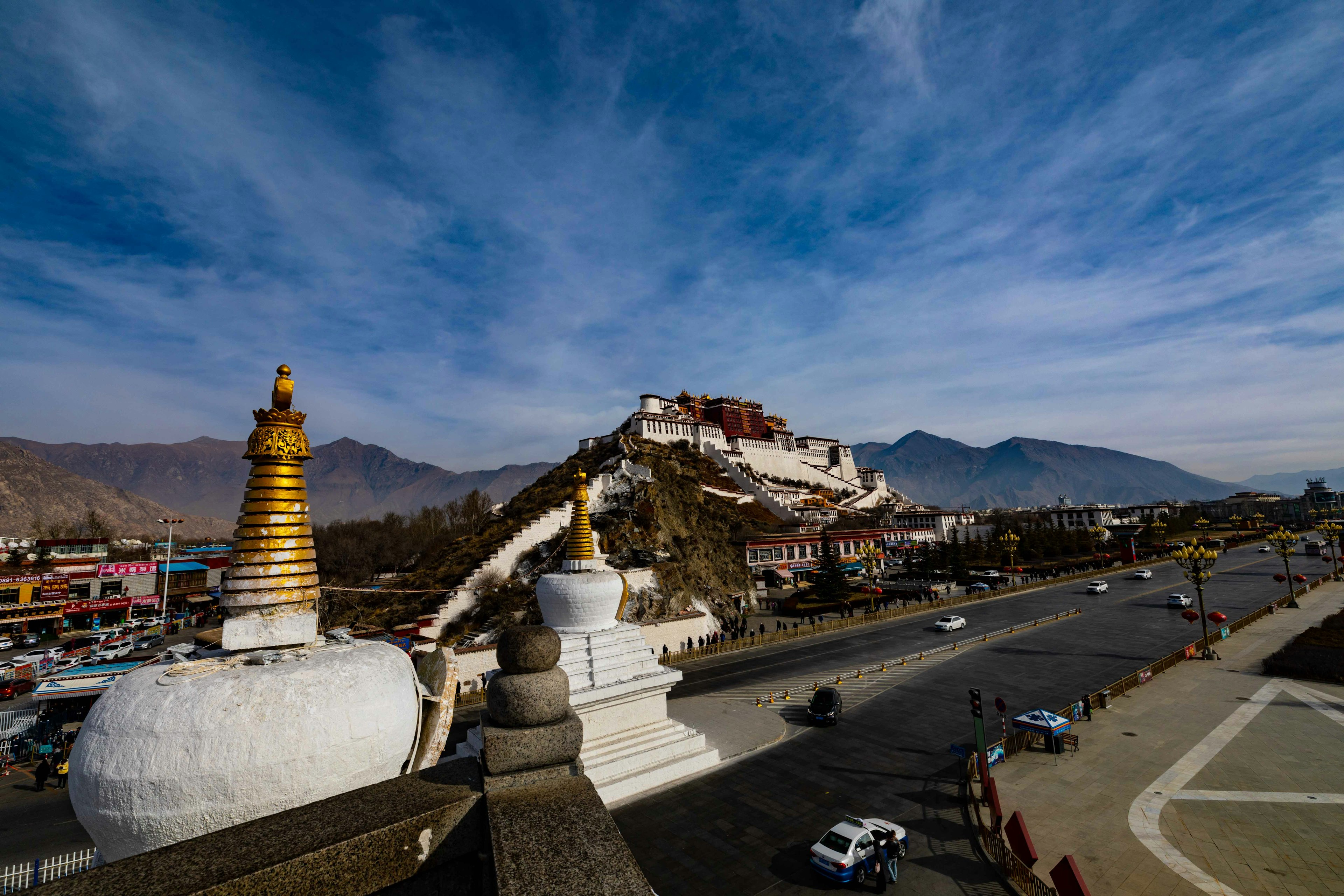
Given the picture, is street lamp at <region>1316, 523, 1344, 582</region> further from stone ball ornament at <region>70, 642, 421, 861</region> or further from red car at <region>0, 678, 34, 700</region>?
red car at <region>0, 678, 34, 700</region>

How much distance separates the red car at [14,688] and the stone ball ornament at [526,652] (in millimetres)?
38218

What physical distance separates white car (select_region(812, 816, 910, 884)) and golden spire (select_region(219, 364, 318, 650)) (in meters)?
9.93

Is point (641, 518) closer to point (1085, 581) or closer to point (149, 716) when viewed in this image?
point (149, 716)

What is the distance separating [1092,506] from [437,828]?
16775 centimetres

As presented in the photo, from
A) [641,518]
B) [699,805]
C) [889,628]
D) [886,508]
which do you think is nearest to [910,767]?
[699,805]

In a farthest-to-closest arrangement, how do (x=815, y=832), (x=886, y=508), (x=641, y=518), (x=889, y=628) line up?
(x=886, y=508) < (x=641, y=518) < (x=889, y=628) < (x=815, y=832)

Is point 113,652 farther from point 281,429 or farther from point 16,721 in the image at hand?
point 281,429

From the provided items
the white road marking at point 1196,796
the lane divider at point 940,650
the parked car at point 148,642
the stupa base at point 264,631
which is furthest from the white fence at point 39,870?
the parked car at point 148,642

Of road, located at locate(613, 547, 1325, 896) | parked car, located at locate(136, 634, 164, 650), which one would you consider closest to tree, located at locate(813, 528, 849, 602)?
road, located at locate(613, 547, 1325, 896)

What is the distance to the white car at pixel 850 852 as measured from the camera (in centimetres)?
1084

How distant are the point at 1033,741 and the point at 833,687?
8.11 metres

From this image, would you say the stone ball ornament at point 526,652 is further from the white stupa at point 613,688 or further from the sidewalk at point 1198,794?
the sidewalk at point 1198,794

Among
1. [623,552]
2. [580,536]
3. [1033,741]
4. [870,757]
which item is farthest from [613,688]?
[623,552]

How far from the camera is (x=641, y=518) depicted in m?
43.7
